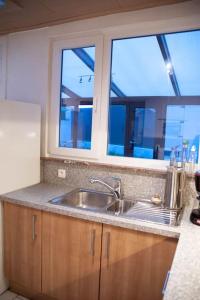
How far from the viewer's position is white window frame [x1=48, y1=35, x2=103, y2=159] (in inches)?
82.4

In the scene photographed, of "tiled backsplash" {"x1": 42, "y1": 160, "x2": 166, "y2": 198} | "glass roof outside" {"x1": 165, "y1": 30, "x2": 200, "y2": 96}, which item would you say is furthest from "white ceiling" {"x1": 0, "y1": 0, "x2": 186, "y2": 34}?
"tiled backsplash" {"x1": 42, "y1": 160, "x2": 166, "y2": 198}

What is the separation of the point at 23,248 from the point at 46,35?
1.98m

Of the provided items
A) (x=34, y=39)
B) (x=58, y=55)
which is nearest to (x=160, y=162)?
(x=58, y=55)

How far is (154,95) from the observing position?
1.97m

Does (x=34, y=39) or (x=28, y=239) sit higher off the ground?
(x=34, y=39)

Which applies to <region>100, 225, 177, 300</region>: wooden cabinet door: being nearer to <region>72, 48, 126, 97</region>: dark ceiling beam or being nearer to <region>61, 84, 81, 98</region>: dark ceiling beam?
<region>72, 48, 126, 97</region>: dark ceiling beam

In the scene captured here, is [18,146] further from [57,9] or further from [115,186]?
[57,9]

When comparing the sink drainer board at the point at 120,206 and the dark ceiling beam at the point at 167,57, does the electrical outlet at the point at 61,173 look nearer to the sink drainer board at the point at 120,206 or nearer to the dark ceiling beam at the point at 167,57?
the sink drainer board at the point at 120,206

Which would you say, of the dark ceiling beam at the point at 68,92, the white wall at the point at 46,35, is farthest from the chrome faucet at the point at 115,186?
the dark ceiling beam at the point at 68,92

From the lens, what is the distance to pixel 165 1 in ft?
5.79

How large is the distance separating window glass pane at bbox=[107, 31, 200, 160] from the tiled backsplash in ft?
0.59

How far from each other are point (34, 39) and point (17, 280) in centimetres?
225

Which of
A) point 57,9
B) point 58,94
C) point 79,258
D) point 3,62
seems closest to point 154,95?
point 58,94

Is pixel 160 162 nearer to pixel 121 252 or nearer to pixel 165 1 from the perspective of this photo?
pixel 121 252
